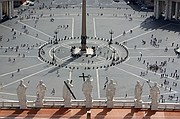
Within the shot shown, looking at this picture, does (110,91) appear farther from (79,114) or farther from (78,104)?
(79,114)

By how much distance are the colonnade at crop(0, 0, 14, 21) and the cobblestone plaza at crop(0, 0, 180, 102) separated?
2.79m

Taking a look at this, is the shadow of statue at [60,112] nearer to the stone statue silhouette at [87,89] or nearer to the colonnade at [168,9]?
the stone statue silhouette at [87,89]

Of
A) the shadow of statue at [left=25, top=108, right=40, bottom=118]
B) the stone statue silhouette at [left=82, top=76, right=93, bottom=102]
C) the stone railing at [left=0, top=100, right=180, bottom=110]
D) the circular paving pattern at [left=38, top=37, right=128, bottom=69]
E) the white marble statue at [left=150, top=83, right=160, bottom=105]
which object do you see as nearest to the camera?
the shadow of statue at [left=25, top=108, right=40, bottom=118]

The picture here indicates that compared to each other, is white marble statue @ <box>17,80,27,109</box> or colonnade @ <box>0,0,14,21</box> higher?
colonnade @ <box>0,0,14,21</box>

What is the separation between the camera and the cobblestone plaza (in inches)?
3728

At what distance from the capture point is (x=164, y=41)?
405 feet

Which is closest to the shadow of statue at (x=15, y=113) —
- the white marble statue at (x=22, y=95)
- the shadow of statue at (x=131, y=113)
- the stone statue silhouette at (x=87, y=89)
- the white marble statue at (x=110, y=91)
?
the white marble statue at (x=22, y=95)

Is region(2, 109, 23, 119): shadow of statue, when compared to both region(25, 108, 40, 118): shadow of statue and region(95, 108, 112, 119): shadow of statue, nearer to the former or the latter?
region(25, 108, 40, 118): shadow of statue

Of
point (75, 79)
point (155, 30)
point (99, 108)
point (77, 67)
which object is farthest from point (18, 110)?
point (155, 30)

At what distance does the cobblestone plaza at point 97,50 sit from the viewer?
9469 cm

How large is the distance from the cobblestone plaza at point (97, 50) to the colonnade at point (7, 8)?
9.14ft

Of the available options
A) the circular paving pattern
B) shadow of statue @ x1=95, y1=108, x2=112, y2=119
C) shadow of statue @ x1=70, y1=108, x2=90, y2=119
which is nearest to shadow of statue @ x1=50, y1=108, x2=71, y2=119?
shadow of statue @ x1=70, y1=108, x2=90, y2=119

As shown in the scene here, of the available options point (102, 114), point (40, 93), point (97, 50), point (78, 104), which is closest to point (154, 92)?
point (102, 114)

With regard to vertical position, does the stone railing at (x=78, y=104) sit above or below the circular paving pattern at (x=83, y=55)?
above
